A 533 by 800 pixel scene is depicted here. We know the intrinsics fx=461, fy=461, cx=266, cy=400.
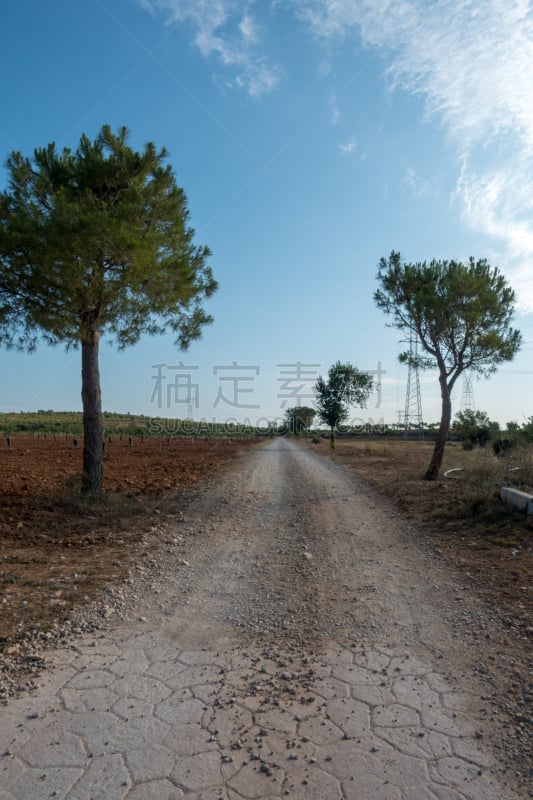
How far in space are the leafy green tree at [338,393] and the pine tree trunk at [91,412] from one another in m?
31.0

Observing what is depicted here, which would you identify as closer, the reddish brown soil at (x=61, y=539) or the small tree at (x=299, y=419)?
the reddish brown soil at (x=61, y=539)

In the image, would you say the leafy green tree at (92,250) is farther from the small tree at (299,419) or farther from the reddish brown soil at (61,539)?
the small tree at (299,419)

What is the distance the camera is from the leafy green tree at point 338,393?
39625mm

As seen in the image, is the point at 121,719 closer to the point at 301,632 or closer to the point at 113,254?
the point at 301,632

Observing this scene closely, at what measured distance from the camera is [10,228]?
7852 mm

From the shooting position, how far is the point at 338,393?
39750 millimetres

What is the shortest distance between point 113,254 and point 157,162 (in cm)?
263

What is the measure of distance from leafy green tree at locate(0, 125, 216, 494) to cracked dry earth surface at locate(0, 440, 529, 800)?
5.36 m

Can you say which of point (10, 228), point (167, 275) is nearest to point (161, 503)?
point (167, 275)

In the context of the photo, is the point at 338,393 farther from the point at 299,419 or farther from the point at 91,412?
the point at 299,419

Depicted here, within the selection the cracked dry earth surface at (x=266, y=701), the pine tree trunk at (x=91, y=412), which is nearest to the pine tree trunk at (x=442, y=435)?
the cracked dry earth surface at (x=266, y=701)

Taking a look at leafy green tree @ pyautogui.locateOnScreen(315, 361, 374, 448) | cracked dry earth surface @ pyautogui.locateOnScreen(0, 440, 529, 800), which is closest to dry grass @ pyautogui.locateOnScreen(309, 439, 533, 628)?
cracked dry earth surface @ pyautogui.locateOnScreen(0, 440, 529, 800)

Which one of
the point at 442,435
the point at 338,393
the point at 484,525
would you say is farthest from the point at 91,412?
the point at 338,393

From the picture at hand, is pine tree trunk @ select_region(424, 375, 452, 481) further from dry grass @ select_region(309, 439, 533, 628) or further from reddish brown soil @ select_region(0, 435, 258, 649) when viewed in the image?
reddish brown soil @ select_region(0, 435, 258, 649)
